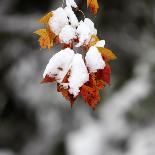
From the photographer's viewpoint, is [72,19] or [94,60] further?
[72,19]

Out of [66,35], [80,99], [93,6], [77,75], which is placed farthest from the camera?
[80,99]

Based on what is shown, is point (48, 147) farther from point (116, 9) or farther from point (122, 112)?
point (116, 9)

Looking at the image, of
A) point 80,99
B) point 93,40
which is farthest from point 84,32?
point 80,99

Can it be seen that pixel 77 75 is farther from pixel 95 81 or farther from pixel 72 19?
pixel 72 19

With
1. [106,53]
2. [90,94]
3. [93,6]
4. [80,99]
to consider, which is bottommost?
[80,99]

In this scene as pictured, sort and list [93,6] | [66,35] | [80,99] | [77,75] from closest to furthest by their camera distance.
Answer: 1. [77,75]
2. [66,35]
3. [93,6]
4. [80,99]

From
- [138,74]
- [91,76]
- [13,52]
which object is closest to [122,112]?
[138,74]
